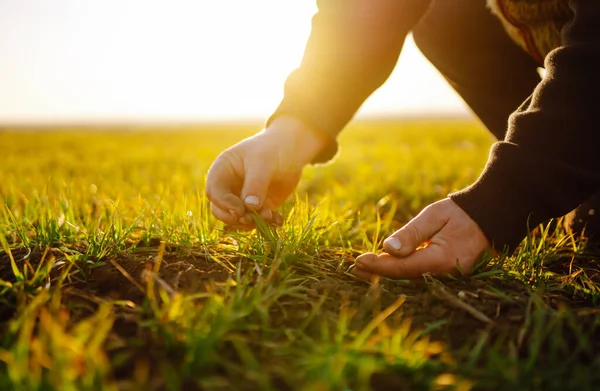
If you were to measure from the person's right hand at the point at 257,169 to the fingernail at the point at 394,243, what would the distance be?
21.9 inches

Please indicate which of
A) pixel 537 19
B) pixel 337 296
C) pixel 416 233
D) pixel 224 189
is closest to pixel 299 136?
pixel 224 189

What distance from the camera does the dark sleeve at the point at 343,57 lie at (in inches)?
81.9

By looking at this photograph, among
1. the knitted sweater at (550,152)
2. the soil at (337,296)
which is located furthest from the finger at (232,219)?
the knitted sweater at (550,152)

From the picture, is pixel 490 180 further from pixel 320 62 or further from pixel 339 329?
pixel 320 62

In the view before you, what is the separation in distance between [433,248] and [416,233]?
7 centimetres

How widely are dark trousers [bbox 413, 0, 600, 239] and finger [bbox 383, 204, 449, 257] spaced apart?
1.34 m

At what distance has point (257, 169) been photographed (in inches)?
77.0

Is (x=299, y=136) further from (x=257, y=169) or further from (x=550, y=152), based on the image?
(x=550, y=152)

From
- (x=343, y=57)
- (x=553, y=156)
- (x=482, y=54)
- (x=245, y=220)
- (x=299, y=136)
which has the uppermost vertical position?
(x=343, y=57)

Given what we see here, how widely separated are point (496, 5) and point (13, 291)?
2.20 m

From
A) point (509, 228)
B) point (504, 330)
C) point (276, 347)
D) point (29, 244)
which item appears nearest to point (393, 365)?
point (276, 347)

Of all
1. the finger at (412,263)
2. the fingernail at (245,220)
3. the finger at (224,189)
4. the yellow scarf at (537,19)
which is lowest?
the finger at (412,263)

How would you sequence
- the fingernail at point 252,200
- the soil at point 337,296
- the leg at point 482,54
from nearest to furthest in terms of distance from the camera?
the soil at point 337,296
the fingernail at point 252,200
the leg at point 482,54

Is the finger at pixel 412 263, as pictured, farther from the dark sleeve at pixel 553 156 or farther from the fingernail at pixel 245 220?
the fingernail at pixel 245 220
